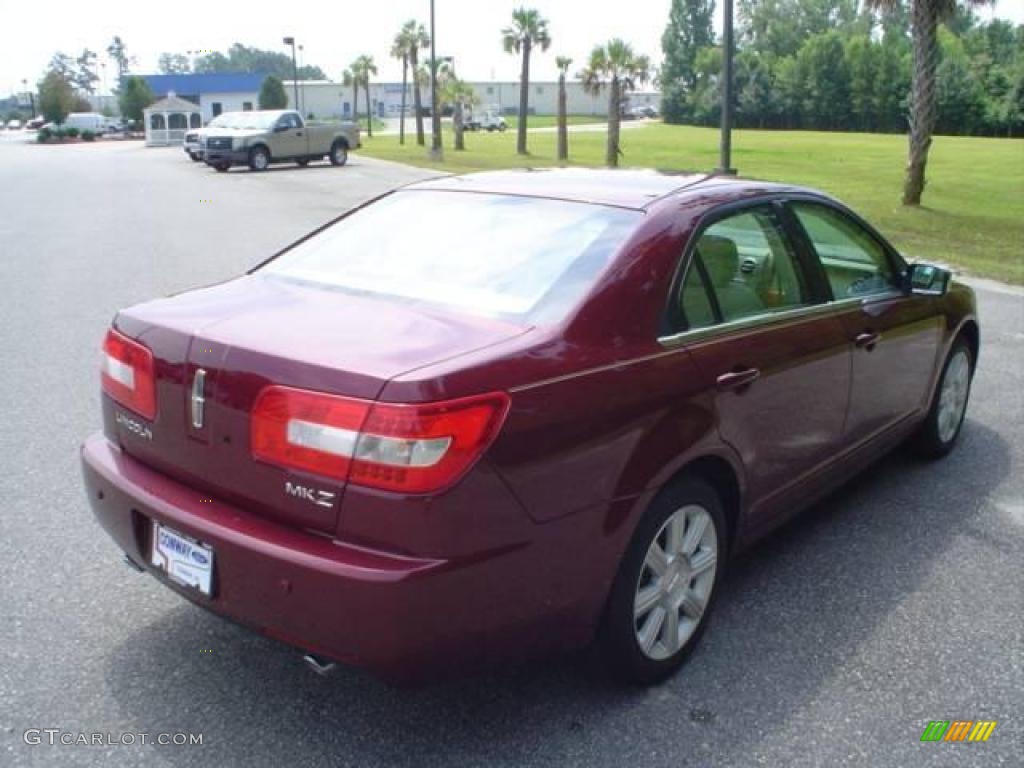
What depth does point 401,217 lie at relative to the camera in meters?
3.94

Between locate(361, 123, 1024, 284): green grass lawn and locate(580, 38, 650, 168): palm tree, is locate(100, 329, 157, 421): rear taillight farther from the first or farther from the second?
locate(580, 38, 650, 168): palm tree

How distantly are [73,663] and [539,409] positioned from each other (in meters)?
1.80

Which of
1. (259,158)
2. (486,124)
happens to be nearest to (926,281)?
(259,158)

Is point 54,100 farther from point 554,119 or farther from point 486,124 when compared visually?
point 554,119

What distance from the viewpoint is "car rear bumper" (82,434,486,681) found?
251 cm

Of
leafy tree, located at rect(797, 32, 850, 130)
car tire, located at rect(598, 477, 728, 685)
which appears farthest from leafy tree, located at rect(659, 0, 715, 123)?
car tire, located at rect(598, 477, 728, 685)

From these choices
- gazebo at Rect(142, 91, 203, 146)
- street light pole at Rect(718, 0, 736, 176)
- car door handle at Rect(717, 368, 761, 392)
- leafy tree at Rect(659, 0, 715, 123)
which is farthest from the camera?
leafy tree at Rect(659, 0, 715, 123)

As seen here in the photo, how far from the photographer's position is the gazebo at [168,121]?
59.9 metres

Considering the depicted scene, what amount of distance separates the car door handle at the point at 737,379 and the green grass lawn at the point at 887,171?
1735 millimetres

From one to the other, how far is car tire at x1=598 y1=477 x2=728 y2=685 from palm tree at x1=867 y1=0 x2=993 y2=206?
18427 millimetres

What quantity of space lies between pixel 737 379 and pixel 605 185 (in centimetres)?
96

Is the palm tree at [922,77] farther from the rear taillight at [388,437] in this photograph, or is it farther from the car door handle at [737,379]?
the rear taillight at [388,437]

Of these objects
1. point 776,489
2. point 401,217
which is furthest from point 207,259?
point 776,489

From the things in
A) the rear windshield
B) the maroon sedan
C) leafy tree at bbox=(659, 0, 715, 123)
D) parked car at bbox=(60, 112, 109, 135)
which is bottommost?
the maroon sedan
